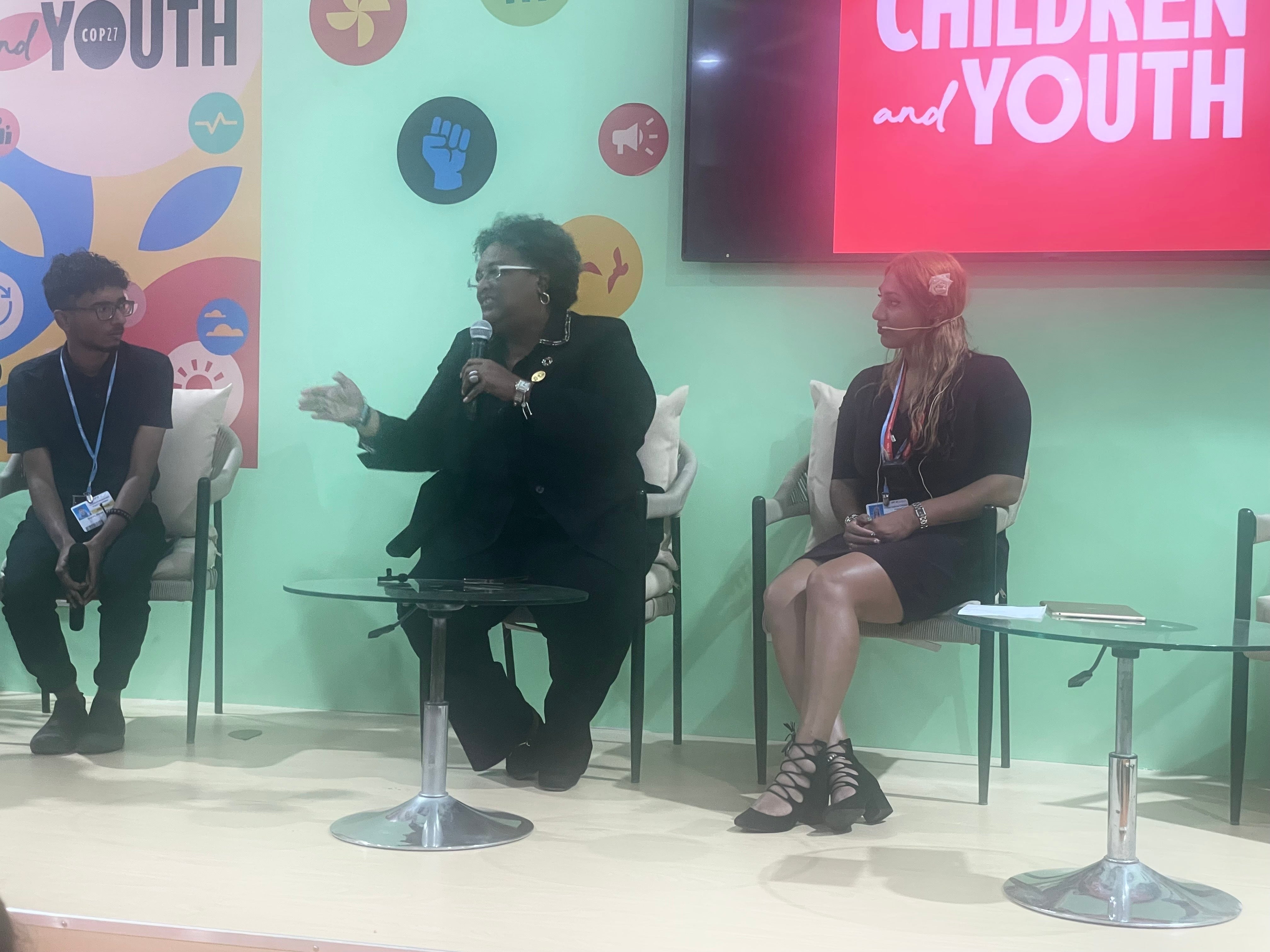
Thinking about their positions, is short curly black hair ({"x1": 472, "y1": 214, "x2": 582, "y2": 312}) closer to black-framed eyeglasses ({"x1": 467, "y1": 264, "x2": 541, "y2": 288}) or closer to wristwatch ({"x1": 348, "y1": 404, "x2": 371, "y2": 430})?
black-framed eyeglasses ({"x1": 467, "y1": 264, "x2": 541, "y2": 288})

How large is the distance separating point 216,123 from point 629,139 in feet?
4.10

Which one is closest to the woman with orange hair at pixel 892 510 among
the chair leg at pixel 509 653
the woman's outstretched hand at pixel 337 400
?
the chair leg at pixel 509 653

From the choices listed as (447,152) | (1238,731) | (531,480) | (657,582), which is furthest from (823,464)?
(447,152)

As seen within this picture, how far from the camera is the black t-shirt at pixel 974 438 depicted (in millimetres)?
2580

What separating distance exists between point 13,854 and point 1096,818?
2.09 m

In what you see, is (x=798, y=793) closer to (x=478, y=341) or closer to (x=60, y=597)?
(x=478, y=341)

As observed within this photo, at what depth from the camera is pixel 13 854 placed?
2.02 metres

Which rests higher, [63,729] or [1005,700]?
[1005,700]

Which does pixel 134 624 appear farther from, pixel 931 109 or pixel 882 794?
pixel 931 109

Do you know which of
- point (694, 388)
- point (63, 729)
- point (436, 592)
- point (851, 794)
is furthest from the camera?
point (694, 388)

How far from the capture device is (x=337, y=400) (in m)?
2.58

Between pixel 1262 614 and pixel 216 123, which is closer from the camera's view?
pixel 1262 614

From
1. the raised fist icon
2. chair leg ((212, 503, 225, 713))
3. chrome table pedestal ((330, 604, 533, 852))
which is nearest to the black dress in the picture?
chrome table pedestal ((330, 604, 533, 852))

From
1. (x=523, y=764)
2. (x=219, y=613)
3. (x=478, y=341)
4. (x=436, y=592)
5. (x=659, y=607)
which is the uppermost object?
Result: (x=478, y=341)
